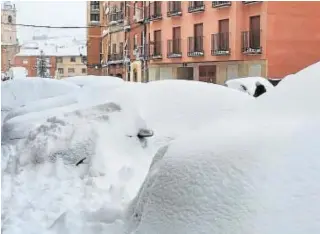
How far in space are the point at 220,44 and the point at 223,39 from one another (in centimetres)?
24

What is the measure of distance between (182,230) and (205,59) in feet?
74.7

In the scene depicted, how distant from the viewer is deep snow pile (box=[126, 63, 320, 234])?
7.21 feet

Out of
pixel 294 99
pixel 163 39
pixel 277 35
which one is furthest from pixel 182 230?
pixel 163 39

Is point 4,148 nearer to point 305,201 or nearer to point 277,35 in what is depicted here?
point 305,201

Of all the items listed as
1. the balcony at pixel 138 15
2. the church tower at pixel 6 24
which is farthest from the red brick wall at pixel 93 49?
the church tower at pixel 6 24

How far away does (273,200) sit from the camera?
2.22 m

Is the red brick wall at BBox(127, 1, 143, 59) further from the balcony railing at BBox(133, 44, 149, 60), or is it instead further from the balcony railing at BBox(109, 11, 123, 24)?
the balcony railing at BBox(109, 11, 123, 24)

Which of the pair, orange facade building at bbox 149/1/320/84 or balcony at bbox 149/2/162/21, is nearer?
orange facade building at bbox 149/1/320/84

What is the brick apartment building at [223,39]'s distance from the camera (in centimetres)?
2139

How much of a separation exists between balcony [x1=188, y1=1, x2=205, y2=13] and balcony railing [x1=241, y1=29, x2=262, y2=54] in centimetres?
320

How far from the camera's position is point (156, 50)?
2914 cm

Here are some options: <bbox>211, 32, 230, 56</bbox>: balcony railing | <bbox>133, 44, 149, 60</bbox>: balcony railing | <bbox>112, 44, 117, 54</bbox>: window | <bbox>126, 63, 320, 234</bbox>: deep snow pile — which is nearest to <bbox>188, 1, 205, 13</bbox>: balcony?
<bbox>211, 32, 230, 56</bbox>: balcony railing

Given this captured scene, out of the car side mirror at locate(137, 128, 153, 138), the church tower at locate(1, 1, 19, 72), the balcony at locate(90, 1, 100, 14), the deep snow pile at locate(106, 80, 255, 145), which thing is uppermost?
the balcony at locate(90, 1, 100, 14)

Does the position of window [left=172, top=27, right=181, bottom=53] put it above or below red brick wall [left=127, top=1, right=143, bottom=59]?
below
